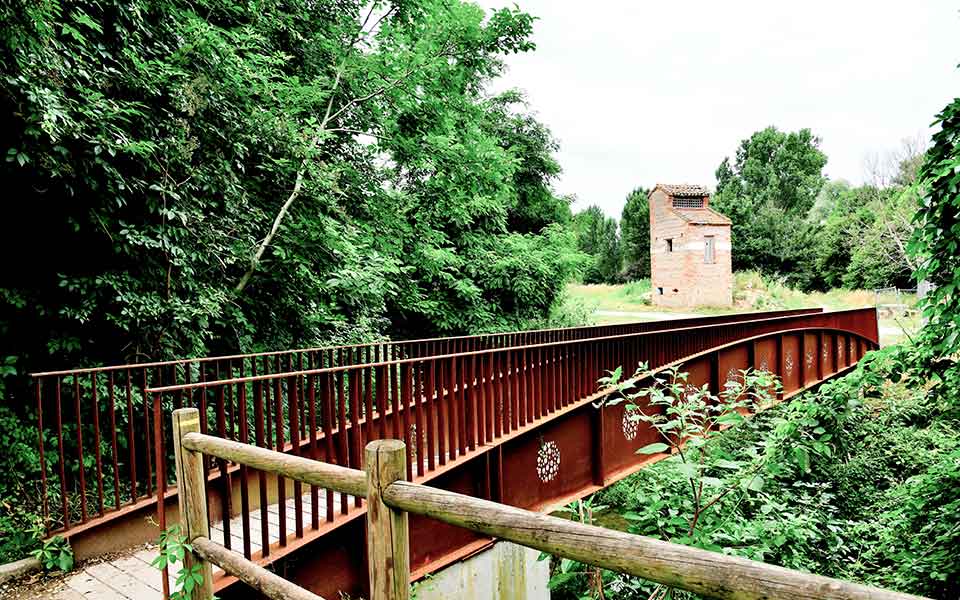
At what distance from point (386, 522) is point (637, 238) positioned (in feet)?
155

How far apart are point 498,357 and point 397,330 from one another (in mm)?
9428

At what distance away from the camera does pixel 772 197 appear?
188 ft

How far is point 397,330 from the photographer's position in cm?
1448

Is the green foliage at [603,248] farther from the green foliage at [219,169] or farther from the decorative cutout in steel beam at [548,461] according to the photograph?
the decorative cutout in steel beam at [548,461]

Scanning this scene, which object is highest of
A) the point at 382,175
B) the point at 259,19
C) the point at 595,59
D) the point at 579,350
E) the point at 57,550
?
the point at 595,59

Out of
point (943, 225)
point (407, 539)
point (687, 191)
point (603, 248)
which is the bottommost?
point (407, 539)

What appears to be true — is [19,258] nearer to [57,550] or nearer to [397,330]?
[57,550]

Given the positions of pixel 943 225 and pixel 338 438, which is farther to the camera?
pixel 338 438

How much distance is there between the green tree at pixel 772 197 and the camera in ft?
132

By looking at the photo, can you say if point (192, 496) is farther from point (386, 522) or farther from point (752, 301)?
point (752, 301)

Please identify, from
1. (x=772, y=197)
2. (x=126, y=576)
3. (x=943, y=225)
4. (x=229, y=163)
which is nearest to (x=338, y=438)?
(x=126, y=576)

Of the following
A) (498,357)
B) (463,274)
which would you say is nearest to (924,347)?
(498,357)

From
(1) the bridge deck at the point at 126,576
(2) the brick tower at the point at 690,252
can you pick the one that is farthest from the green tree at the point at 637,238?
(1) the bridge deck at the point at 126,576

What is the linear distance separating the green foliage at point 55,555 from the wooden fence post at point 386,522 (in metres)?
3.74
